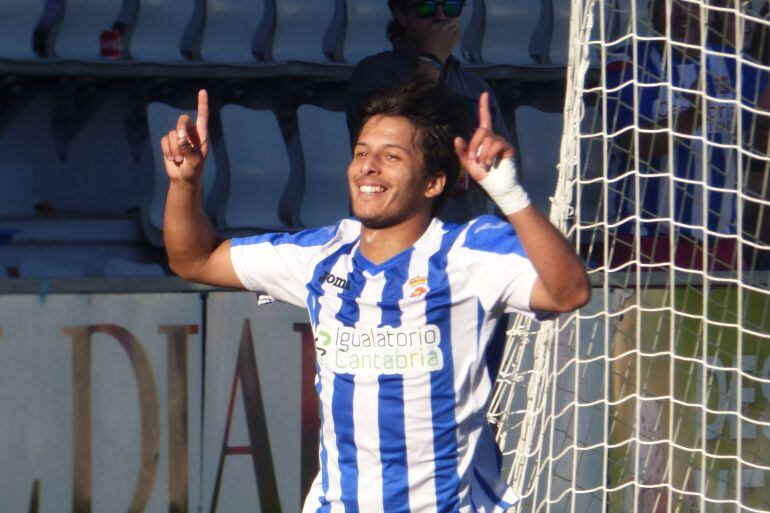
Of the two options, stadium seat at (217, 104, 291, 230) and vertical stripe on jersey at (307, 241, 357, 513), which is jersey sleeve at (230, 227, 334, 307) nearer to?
vertical stripe on jersey at (307, 241, 357, 513)

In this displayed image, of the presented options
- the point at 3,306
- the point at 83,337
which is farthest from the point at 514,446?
the point at 3,306

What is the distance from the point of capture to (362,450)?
250 cm

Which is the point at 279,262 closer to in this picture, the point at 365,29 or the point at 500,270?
the point at 500,270

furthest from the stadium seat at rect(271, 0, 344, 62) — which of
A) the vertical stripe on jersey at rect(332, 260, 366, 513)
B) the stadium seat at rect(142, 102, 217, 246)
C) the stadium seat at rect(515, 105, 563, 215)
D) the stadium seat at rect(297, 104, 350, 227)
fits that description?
the vertical stripe on jersey at rect(332, 260, 366, 513)

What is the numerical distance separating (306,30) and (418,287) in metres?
3.52

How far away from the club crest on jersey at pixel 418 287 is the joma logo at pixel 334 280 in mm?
154

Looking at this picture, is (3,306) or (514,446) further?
(514,446)

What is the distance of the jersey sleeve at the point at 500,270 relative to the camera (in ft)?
7.88

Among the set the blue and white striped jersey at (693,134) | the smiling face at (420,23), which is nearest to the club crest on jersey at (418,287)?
the blue and white striped jersey at (693,134)

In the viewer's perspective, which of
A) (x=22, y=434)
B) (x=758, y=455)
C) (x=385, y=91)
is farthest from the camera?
(x=758, y=455)

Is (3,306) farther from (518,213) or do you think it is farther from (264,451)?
(518,213)

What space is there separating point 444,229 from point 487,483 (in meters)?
0.53

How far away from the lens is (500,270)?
8.00ft

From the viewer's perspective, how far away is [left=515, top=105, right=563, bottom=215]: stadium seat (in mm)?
5488
